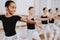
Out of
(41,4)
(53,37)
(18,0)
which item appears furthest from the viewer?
(41,4)

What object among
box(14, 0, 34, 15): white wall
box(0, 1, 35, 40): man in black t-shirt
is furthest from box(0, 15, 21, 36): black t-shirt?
box(14, 0, 34, 15): white wall

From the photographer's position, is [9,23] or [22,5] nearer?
[9,23]

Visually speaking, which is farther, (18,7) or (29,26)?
(18,7)

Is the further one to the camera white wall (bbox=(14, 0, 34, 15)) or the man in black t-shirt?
white wall (bbox=(14, 0, 34, 15))

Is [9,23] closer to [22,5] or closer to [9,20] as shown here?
[9,20]

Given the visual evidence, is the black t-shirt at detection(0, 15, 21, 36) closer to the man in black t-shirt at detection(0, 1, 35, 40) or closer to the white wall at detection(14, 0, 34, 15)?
the man in black t-shirt at detection(0, 1, 35, 40)

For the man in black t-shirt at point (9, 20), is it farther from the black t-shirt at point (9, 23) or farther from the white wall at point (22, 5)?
the white wall at point (22, 5)

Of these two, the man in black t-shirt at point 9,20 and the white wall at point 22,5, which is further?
the white wall at point 22,5

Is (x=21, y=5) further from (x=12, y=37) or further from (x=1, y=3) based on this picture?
(x=12, y=37)

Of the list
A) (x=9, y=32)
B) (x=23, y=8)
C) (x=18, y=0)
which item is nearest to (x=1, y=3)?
(x=18, y=0)

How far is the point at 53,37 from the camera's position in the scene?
15.4ft

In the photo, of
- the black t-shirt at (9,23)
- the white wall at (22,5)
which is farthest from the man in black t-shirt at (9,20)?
the white wall at (22,5)

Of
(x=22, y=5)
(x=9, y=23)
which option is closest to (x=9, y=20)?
(x=9, y=23)

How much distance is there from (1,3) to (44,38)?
1.71 metres
